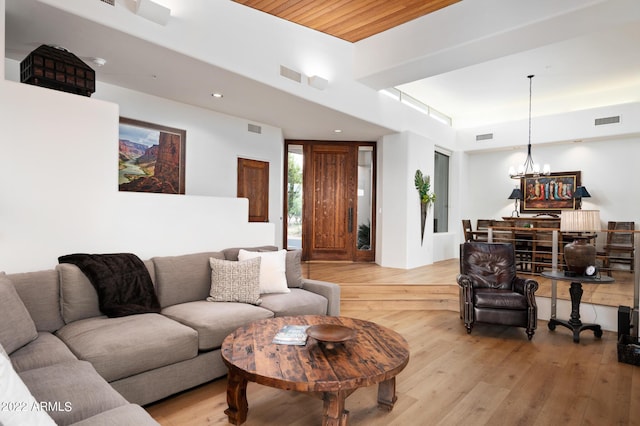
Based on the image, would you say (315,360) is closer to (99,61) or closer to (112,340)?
(112,340)

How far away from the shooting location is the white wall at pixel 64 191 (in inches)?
110

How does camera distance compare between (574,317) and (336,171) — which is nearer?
(574,317)

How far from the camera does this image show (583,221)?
3.98 metres

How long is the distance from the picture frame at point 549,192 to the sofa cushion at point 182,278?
6815 millimetres

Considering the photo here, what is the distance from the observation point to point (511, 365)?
3.32m

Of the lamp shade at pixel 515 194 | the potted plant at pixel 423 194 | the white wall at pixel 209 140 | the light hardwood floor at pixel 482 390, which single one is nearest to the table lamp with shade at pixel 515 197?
the lamp shade at pixel 515 194

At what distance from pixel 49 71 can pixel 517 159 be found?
8.41m

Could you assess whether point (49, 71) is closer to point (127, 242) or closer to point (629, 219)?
point (127, 242)

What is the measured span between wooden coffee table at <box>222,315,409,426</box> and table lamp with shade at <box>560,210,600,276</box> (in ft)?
8.77

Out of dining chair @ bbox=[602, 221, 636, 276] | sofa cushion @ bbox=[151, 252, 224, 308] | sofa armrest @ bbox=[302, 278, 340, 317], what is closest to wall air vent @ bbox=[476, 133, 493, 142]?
dining chair @ bbox=[602, 221, 636, 276]

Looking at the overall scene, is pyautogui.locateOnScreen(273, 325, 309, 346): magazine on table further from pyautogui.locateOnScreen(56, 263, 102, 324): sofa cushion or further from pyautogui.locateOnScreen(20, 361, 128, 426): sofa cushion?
pyautogui.locateOnScreen(56, 263, 102, 324): sofa cushion

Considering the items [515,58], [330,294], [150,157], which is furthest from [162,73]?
[515,58]

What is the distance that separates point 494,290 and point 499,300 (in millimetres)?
272

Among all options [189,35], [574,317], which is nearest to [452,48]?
[189,35]
